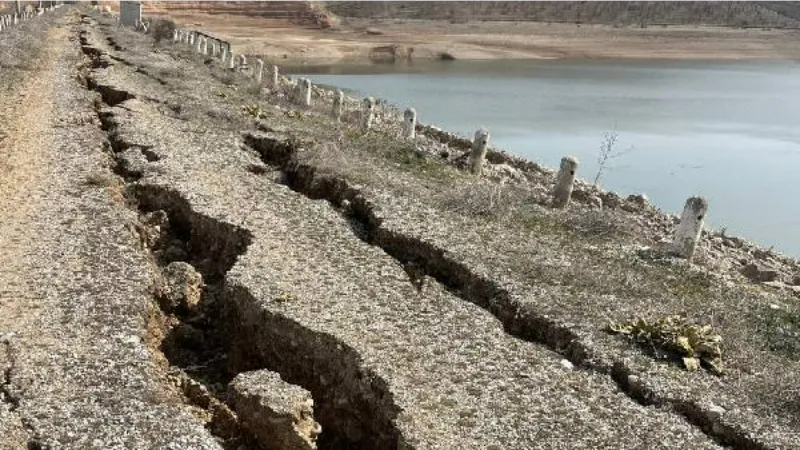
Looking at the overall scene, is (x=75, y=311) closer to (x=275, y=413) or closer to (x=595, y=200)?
(x=275, y=413)

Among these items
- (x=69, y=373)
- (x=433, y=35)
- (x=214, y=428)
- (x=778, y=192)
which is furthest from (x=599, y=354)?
(x=433, y=35)

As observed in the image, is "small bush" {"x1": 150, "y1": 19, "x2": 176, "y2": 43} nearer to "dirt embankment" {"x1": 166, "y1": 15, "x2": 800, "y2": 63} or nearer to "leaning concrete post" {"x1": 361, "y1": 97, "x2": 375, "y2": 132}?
"dirt embankment" {"x1": 166, "y1": 15, "x2": 800, "y2": 63}

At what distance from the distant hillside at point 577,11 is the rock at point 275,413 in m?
73.5

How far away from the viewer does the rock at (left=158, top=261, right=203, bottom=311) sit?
22.7 ft

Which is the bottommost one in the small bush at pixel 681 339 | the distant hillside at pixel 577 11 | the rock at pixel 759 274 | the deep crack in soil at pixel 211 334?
the rock at pixel 759 274

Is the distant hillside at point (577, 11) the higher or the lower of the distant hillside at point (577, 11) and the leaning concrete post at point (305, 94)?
the higher

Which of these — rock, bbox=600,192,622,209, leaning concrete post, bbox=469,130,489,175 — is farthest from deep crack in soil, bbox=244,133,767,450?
rock, bbox=600,192,622,209

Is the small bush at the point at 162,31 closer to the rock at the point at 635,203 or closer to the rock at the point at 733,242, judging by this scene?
the rock at the point at 635,203

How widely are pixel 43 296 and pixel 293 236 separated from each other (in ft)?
8.32

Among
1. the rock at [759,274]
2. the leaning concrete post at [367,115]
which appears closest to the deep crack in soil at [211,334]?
the leaning concrete post at [367,115]

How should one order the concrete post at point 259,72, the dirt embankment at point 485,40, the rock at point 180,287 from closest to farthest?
1. the rock at point 180,287
2. the concrete post at point 259,72
3. the dirt embankment at point 485,40

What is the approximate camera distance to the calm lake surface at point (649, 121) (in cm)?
1942

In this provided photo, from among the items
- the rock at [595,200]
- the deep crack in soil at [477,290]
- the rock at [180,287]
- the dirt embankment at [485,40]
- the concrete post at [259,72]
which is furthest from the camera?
the dirt embankment at [485,40]

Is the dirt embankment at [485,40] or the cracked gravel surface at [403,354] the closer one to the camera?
the cracked gravel surface at [403,354]
